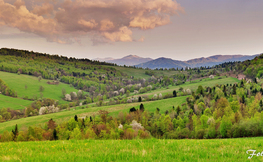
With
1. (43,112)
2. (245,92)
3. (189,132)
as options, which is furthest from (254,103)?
(43,112)

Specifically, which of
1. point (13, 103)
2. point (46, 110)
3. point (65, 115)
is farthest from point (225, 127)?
point (13, 103)

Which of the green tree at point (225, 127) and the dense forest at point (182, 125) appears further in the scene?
the green tree at point (225, 127)

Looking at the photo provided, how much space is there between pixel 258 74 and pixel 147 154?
233974 mm

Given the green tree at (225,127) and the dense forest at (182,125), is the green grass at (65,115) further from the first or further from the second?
the green tree at (225,127)

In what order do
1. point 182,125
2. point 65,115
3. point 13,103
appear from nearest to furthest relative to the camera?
point 182,125 → point 65,115 → point 13,103

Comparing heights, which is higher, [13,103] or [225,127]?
[225,127]

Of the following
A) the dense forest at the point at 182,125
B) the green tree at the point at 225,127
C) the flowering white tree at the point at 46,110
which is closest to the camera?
the dense forest at the point at 182,125

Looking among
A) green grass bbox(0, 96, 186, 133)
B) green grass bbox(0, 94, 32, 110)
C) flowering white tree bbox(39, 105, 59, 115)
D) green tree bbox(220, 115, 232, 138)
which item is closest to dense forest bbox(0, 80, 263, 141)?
green tree bbox(220, 115, 232, 138)

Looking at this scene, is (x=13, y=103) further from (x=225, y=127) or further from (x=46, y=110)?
(x=225, y=127)

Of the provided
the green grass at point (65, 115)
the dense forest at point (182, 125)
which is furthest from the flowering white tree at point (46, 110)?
the dense forest at point (182, 125)

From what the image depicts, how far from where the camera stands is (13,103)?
187000 mm

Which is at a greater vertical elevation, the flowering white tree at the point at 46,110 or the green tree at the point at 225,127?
the green tree at the point at 225,127

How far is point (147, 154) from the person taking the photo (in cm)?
785

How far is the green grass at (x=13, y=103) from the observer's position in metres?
178
